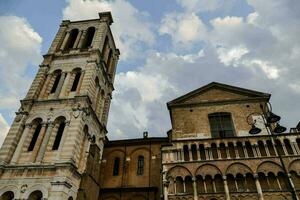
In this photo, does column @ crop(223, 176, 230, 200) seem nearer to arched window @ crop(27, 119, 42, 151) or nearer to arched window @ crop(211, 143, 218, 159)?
arched window @ crop(211, 143, 218, 159)

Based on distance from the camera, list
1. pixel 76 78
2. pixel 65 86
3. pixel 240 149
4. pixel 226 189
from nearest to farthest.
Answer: pixel 226 189, pixel 240 149, pixel 65 86, pixel 76 78

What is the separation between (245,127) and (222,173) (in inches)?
200

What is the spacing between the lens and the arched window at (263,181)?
51.3 ft

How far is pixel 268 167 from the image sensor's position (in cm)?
1631

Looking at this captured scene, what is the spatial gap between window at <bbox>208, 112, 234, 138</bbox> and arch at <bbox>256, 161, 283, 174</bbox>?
11.8 ft

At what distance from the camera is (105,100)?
2744 cm

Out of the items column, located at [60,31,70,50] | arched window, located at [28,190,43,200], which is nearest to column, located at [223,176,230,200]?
arched window, located at [28,190,43,200]

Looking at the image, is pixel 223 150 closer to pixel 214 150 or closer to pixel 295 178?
pixel 214 150

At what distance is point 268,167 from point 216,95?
26.5 ft

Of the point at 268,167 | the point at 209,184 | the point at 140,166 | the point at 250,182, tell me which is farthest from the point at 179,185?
the point at 140,166

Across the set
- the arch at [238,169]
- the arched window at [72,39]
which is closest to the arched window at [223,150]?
the arch at [238,169]

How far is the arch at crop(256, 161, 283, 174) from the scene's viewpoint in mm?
16125

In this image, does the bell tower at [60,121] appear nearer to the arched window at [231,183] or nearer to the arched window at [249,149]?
the arched window at [231,183]

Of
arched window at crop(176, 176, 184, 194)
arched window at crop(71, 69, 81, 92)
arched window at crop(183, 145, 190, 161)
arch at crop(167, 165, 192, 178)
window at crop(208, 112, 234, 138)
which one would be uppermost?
arched window at crop(71, 69, 81, 92)
